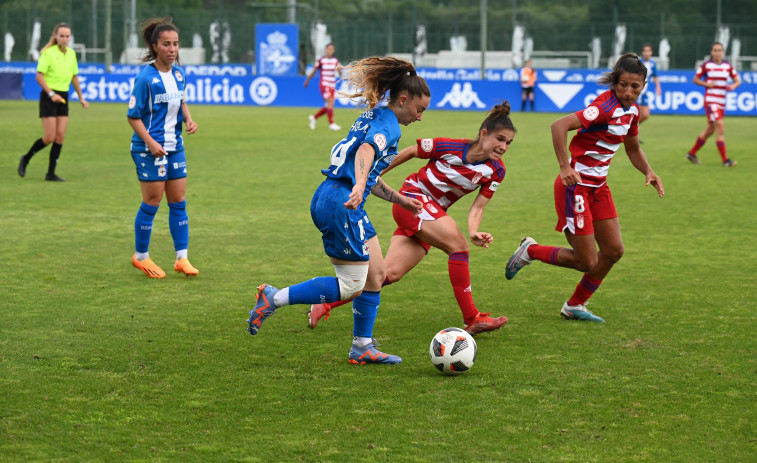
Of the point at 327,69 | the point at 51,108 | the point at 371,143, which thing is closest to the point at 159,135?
the point at 371,143

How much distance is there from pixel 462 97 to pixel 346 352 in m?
27.2

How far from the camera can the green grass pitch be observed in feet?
13.7

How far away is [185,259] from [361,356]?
2945mm

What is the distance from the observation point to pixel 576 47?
48562mm

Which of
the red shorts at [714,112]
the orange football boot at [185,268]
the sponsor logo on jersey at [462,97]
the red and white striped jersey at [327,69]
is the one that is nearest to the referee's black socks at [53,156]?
the orange football boot at [185,268]

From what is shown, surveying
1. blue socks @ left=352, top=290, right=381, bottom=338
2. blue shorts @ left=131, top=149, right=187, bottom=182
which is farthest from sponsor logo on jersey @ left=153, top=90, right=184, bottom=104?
blue socks @ left=352, top=290, right=381, bottom=338

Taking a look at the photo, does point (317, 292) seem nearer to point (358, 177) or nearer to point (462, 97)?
point (358, 177)

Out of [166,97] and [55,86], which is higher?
[55,86]

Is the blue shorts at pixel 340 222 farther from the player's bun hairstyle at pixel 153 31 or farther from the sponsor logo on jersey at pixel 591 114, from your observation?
the player's bun hairstyle at pixel 153 31

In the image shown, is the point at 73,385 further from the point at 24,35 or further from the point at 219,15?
the point at 24,35

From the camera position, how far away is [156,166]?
761 cm

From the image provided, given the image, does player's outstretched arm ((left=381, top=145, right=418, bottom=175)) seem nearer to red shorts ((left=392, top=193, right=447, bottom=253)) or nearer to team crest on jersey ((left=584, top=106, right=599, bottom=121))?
red shorts ((left=392, top=193, right=447, bottom=253))

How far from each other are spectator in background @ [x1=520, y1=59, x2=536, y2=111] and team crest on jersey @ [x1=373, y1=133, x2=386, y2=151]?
1090 inches

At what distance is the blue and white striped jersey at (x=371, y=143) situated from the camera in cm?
497
